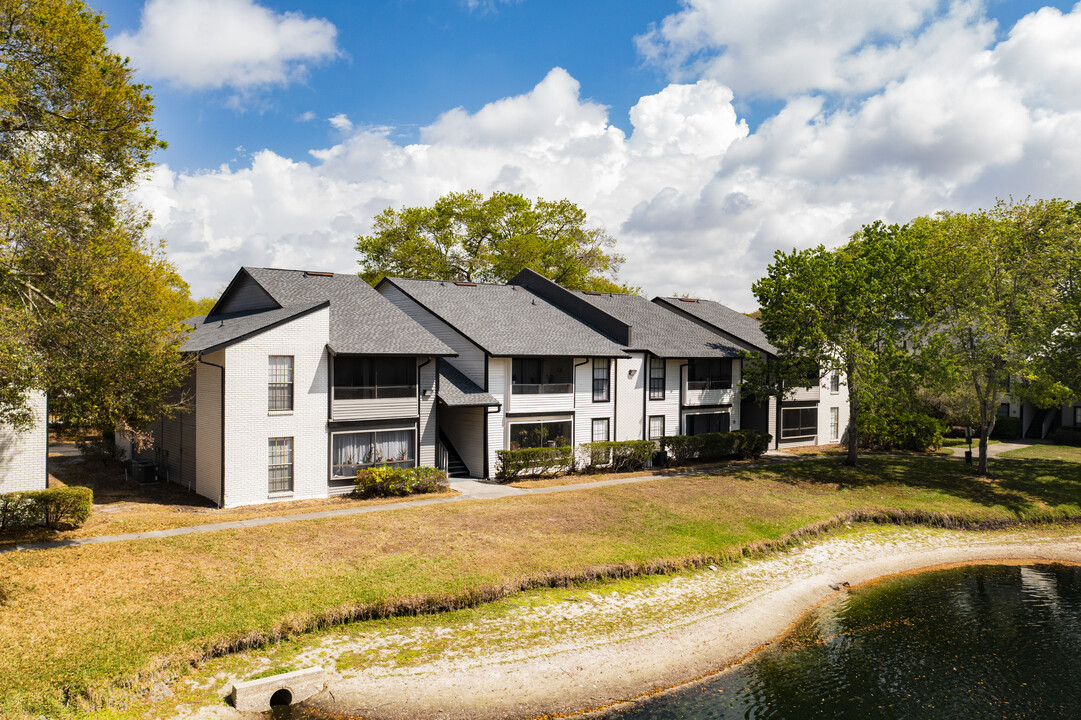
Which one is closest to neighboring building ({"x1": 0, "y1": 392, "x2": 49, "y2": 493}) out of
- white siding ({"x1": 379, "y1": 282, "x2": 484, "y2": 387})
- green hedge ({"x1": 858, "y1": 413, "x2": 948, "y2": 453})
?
white siding ({"x1": 379, "y1": 282, "x2": 484, "y2": 387})

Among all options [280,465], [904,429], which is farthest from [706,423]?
[280,465]

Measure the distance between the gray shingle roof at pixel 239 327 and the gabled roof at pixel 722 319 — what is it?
24535 mm

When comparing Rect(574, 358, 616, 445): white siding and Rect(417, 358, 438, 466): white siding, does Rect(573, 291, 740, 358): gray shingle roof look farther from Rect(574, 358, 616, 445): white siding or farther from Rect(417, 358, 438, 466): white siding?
Rect(417, 358, 438, 466): white siding

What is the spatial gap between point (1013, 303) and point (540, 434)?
22602 millimetres

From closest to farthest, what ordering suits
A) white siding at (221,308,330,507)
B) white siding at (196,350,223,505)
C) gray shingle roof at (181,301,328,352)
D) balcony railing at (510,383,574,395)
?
white siding at (221,308,330,507)
white siding at (196,350,223,505)
gray shingle roof at (181,301,328,352)
balcony railing at (510,383,574,395)

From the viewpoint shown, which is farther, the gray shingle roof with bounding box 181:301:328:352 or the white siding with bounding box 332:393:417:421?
the white siding with bounding box 332:393:417:421

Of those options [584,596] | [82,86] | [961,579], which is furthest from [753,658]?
[82,86]

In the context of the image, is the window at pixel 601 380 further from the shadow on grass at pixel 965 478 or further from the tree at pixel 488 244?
the tree at pixel 488 244

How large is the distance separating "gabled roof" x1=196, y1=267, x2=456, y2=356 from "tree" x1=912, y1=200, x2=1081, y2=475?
76.4ft

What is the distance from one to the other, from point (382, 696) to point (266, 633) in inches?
121

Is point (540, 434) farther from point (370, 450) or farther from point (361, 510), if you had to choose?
point (361, 510)

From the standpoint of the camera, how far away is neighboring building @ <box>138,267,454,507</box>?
2250 cm

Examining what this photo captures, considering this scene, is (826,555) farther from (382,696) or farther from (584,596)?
(382,696)

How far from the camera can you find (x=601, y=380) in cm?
3183
